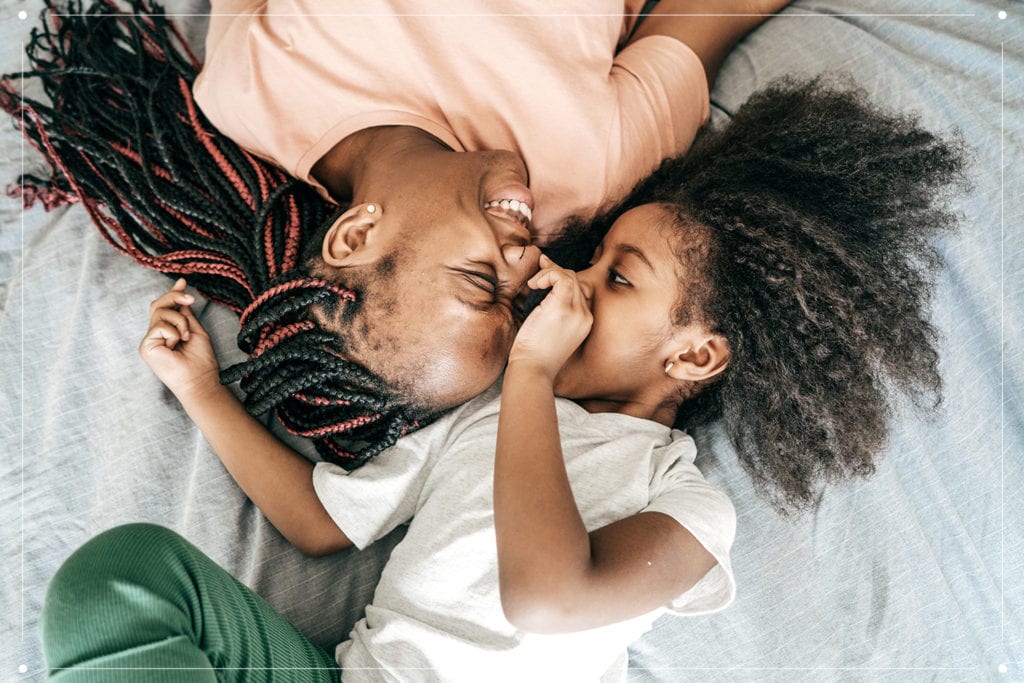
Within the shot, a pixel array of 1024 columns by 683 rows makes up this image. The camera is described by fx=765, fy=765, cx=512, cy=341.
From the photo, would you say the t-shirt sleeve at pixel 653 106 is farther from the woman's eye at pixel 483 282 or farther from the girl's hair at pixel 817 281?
the woman's eye at pixel 483 282

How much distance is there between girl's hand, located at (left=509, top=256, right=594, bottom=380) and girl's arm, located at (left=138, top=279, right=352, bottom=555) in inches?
13.3

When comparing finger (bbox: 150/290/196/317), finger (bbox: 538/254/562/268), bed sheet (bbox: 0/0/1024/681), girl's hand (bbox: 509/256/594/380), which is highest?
finger (bbox: 538/254/562/268)

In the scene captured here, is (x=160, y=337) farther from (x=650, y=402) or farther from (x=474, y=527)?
(x=650, y=402)

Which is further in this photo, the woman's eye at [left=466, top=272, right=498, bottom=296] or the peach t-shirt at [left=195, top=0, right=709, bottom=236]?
the peach t-shirt at [left=195, top=0, right=709, bottom=236]

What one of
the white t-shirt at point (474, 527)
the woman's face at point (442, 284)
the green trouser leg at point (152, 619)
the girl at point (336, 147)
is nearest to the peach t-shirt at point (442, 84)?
the girl at point (336, 147)

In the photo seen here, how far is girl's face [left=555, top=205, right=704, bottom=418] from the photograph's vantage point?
97 cm

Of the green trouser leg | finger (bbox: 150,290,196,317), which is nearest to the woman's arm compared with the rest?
finger (bbox: 150,290,196,317)

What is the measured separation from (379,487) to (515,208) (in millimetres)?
405

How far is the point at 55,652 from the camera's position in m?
0.72

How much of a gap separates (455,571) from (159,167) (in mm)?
719

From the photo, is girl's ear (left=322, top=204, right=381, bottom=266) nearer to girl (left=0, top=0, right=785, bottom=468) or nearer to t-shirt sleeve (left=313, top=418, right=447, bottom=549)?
girl (left=0, top=0, right=785, bottom=468)

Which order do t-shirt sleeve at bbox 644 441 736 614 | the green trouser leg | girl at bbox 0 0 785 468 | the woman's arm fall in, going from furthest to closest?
the woman's arm → girl at bbox 0 0 785 468 → t-shirt sleeve at bbox 644 441 736 614 → the green trouser leg

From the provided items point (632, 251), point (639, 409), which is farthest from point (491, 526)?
point (632, 251)

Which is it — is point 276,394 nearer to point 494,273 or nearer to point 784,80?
point 494,273
